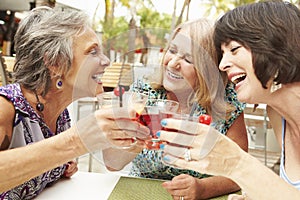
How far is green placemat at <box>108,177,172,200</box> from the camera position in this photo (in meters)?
1.19

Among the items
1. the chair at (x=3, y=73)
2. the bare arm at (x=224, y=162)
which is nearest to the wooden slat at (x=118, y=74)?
the bare arm at (x=224, y=162)

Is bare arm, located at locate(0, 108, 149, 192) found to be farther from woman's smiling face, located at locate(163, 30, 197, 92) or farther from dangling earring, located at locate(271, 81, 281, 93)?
dangling earring, located at locate(271, 81, 281, 93)

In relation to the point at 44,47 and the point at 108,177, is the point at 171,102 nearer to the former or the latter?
the point at 44,47

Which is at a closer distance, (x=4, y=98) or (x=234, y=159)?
(x=234, y=159)

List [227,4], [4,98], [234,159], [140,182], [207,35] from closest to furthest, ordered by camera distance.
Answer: [234,159] < [4,98] < [207,35] < [140,182] < [227,4]

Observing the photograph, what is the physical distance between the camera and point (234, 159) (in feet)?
2.85

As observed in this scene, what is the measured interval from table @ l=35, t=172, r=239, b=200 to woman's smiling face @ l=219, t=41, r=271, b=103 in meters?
0.37

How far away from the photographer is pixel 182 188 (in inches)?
45.7

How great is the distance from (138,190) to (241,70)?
520 mm

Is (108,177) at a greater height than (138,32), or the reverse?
(138,32)

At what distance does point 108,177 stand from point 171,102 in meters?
0.59

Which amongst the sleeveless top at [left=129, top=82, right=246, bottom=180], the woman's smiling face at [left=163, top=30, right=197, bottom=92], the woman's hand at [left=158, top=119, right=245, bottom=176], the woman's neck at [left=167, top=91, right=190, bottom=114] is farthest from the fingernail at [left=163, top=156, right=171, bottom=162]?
the sleeveless top at [left=129, top=82, right=246, bottom=180]

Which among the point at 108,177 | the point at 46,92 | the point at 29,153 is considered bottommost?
the point at 108,177

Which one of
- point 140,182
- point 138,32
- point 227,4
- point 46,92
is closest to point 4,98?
point 46,92
